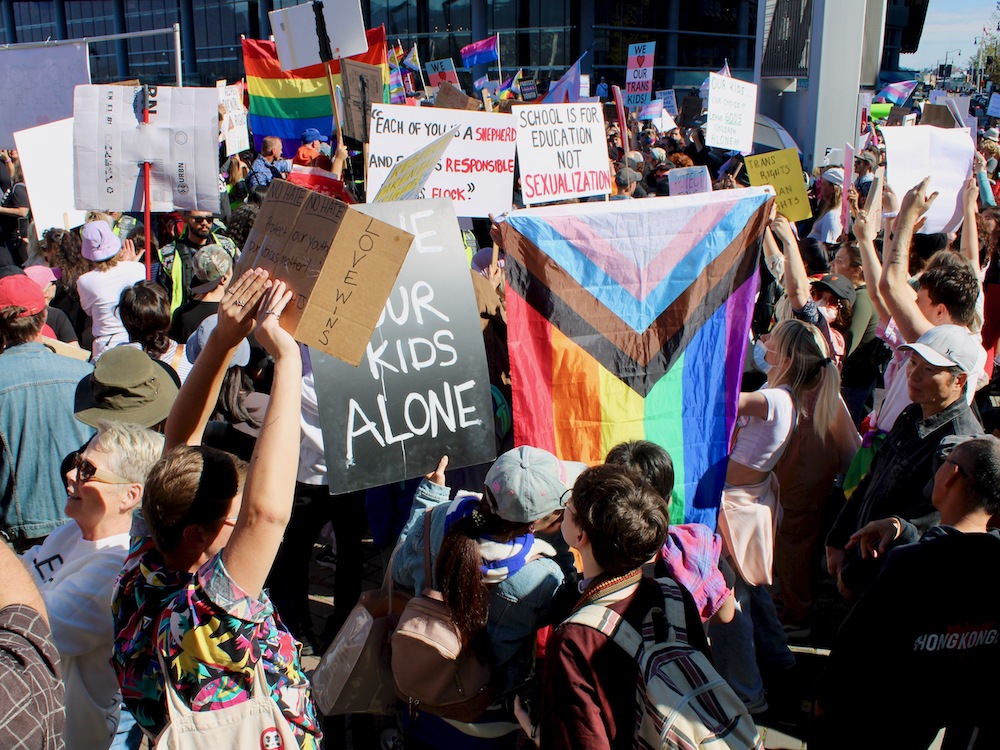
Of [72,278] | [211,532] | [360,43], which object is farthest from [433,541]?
[360,43]

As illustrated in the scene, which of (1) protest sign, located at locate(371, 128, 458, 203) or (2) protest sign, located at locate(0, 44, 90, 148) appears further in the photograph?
(2) protest sign, located at locate(0, 44, 90, 148)

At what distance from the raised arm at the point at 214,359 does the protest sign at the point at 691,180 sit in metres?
5.35

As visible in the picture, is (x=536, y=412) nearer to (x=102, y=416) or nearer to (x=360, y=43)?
(x=102, y=416)

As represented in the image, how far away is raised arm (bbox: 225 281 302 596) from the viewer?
1729mm

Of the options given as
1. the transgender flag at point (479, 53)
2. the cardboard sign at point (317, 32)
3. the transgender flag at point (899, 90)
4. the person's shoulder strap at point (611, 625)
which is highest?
the transgender flag at point (479, 53)

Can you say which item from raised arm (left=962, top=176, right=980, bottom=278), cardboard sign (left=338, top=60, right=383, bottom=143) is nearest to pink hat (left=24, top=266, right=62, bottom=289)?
cardboard sign (left=338, top=60, right=383, bottom=143)

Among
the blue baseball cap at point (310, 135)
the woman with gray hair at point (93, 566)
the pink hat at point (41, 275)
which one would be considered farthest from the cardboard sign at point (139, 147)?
the blue baseball cap at point (310, 135)

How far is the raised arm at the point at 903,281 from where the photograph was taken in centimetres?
363

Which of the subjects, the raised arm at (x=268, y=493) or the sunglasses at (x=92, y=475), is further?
the sunglasses at (x=92, y=475)

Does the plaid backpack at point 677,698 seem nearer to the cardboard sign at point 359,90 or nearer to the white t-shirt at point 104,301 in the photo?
the white t-shirt at point 104,301

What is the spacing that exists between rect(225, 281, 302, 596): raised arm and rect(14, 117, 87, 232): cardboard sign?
4.95 metres

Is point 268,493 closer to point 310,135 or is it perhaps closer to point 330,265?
point 330,265

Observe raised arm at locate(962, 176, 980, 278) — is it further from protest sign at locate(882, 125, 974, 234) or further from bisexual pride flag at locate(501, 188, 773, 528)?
bisexual pride flag at locate(501, 188, 773, 528)

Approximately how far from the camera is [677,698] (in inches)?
78.4
